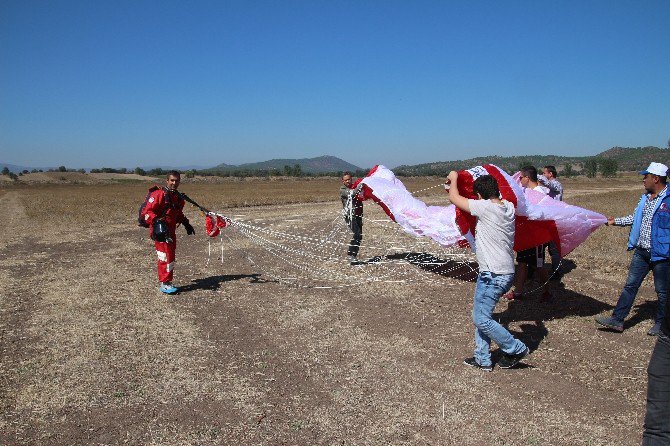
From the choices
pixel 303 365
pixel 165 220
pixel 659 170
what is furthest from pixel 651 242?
pixel 165 220

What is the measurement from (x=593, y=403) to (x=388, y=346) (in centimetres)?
219

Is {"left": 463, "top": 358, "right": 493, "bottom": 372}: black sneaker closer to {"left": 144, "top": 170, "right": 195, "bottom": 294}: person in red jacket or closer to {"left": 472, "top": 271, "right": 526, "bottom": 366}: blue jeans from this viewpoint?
{"left": 472, "top": 271, "right": 526, "bottom": 366}: blue jeans

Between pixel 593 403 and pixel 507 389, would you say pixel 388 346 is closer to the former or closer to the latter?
pixel 507 389

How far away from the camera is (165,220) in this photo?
7.74 m

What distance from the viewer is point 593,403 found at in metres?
4.29

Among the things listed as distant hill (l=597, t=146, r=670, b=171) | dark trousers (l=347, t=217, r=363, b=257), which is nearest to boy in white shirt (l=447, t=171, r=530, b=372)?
dark trousers (l=347, t=217, r=363, b=257)

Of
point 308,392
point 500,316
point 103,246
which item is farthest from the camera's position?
point 103,246

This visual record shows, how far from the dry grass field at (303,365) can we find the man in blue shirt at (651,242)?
0.36m

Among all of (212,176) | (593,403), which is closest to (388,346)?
(593,403)

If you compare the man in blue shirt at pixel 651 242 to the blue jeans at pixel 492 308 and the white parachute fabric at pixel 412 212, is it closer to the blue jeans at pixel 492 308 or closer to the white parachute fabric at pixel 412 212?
the blue jeans at pixel 492 308

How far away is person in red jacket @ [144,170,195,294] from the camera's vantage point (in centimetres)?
762

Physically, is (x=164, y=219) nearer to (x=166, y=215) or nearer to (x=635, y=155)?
(x=166, y=215)

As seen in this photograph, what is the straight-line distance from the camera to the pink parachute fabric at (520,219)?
6152 mm

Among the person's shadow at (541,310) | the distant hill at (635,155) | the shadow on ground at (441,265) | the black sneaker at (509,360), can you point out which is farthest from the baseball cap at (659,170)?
the distant hill at (635,155)
